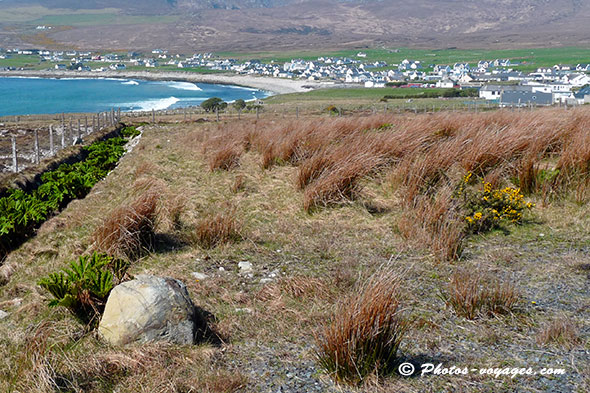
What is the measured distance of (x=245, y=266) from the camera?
19.0 feet

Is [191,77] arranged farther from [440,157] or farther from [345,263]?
[345,263]

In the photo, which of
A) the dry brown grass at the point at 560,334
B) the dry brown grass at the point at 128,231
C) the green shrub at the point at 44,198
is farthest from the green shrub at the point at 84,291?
the dry brown grass at the point at 560,334

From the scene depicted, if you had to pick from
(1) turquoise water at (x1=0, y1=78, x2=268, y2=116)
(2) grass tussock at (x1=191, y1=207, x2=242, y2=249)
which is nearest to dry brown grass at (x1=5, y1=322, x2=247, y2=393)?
(2) grass tussock at (x1=191, y1=207, x2=242, y2=249)

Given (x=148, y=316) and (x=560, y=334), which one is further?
(x=148, y=316)

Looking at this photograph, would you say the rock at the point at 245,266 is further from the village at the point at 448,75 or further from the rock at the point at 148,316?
the village at the point at 448,75

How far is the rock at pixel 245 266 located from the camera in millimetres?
5730

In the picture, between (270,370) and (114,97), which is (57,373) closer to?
(270,370)

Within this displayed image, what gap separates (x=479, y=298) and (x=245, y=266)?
7.58 ft

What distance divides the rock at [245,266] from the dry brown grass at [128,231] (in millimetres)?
1137

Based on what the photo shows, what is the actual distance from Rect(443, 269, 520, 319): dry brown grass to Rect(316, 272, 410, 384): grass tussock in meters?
0.99

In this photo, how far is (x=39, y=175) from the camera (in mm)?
13227

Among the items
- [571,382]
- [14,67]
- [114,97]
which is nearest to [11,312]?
[571,382]

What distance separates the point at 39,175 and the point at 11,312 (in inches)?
353

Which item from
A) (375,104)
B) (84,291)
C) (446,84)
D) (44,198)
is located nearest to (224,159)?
(44,198)
